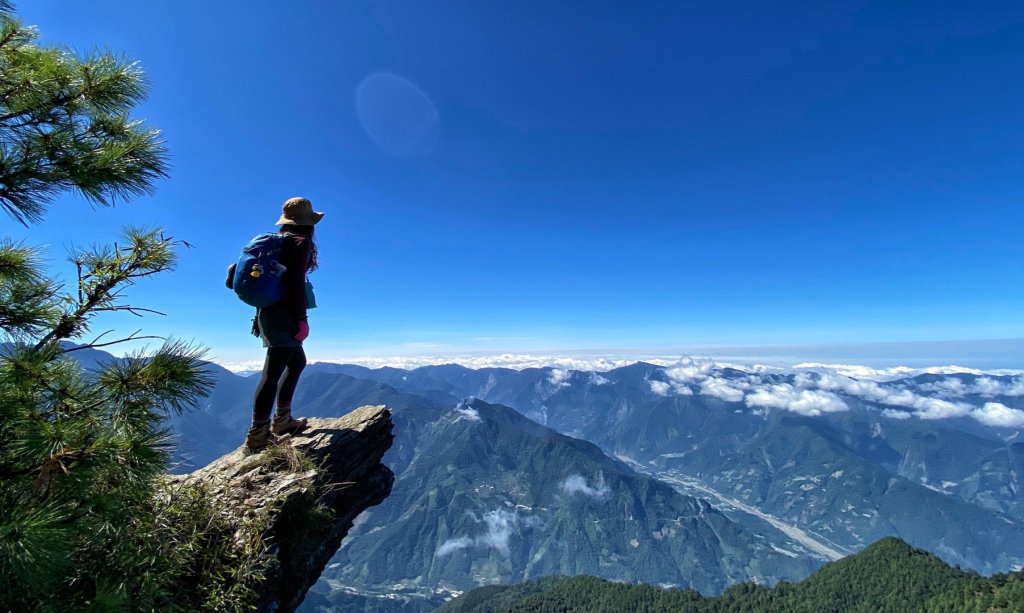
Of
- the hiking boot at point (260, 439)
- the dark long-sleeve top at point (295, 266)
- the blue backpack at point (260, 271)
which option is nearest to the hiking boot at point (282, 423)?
the hiking boot at point (260, 439)

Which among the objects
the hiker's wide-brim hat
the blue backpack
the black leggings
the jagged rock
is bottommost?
the jagged rock

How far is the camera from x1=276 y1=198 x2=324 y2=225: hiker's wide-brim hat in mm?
7824

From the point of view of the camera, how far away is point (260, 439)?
27.7 ft

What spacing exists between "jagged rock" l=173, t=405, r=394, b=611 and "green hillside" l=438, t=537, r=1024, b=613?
170412mm

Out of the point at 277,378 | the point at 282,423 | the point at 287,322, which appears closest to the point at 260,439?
the point at 282,423

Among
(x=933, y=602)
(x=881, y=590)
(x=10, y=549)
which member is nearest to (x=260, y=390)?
(x=10, y=549)

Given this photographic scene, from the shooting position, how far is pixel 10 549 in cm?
255

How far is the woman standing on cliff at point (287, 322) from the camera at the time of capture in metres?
7.43

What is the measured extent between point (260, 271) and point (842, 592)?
216340 millimetres

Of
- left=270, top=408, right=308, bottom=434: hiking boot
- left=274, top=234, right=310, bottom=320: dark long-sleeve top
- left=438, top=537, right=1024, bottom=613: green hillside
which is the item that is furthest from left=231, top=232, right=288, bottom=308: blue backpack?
left=438, top=537, right=1024, bottom=613: green hillside

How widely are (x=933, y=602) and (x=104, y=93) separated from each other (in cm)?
18512

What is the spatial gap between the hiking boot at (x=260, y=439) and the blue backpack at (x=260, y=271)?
2.97 metres

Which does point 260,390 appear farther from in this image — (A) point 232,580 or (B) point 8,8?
(B) point 8,8

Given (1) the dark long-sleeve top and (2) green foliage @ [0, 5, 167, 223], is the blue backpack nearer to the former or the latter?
(1) the dark long-sleeve top
